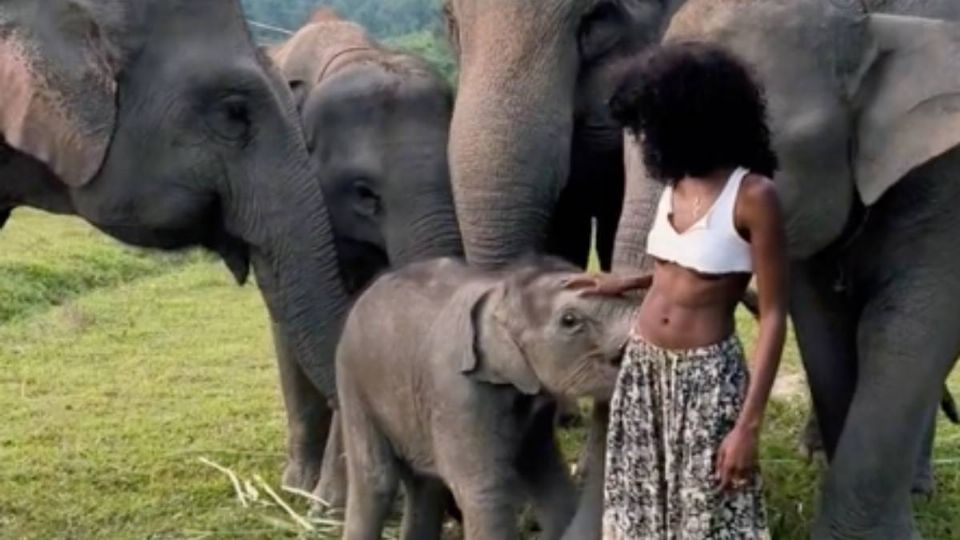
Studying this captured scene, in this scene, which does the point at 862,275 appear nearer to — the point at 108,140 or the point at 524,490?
the point at 524,490

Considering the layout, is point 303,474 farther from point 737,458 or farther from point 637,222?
point 737,458

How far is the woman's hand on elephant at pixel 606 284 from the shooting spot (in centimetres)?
345

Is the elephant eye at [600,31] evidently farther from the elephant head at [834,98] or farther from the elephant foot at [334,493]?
the elephant foot at [334,493]

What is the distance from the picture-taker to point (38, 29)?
3934 mm

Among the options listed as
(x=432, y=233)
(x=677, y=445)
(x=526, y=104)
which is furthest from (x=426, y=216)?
(x=677, y=445)

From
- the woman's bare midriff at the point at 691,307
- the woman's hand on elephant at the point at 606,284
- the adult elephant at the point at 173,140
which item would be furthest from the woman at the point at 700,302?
the adult elephant at the point at 173,140

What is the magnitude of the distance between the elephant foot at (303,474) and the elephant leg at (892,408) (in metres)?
1.46

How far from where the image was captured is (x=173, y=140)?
4.10 meters

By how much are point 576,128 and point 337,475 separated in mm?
1044

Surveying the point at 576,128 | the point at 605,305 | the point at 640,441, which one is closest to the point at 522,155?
the point at 576,128

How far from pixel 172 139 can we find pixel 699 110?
1.35m

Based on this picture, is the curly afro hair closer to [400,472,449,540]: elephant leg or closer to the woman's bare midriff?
the woman's bare midriff

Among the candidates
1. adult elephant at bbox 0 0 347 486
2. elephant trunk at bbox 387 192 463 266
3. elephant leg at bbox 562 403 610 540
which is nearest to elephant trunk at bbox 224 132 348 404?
adult elephant at bbox 0 0 347 486

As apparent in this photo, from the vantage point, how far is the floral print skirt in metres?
3.21
